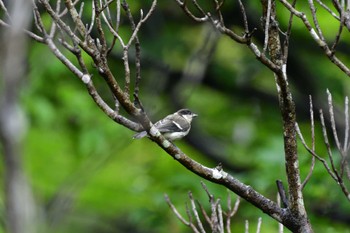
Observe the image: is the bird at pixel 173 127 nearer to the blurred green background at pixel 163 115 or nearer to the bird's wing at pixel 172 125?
the bird's wing at pixel 172 125

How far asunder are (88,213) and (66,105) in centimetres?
338

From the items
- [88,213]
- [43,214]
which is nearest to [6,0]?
[43,214]

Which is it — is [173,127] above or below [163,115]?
below

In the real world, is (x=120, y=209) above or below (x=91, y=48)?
above

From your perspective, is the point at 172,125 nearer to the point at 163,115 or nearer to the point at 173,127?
the point at 173,127

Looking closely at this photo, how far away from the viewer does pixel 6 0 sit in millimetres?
7172

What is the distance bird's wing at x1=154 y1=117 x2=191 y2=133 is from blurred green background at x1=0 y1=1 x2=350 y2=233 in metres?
1.96

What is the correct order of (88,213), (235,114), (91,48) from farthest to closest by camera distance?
1. (88,213)
2. (235,114)
3. (91,48)

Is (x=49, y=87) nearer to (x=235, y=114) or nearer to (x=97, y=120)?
(x=97, y=120)

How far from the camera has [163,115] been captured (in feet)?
31.5

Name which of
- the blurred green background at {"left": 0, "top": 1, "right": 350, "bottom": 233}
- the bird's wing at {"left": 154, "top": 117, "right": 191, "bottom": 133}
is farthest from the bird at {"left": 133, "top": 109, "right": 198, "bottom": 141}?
the blurred green background at {"left": 0, "top": 1, "right": 350, "bottom": 233}

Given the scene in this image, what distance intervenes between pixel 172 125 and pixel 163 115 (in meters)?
3.91

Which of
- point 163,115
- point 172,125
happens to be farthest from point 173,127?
point 163,115

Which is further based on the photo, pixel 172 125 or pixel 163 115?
pixel 163 115
